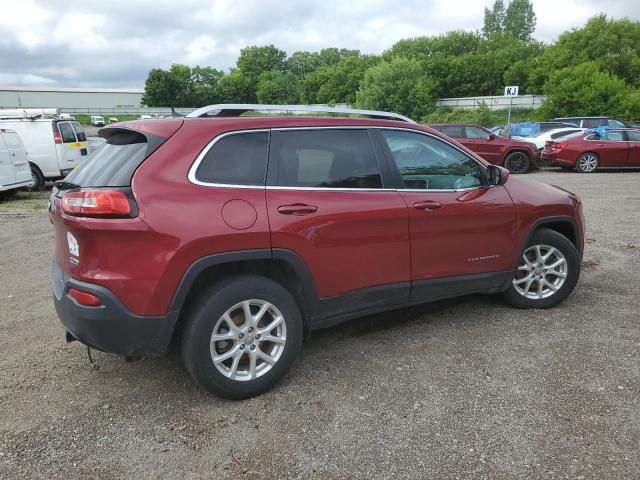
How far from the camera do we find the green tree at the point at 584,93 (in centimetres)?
3441

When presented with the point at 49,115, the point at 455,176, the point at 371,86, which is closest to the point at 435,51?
the point at 371,86

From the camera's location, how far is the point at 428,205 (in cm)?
370

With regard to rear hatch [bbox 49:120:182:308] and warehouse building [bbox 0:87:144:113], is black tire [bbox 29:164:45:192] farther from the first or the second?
warehouse building [bbox 0:87:144:113]

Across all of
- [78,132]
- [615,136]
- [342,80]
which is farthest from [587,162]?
[342,80]

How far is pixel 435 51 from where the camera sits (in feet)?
257

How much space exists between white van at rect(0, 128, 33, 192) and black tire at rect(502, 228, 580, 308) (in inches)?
440

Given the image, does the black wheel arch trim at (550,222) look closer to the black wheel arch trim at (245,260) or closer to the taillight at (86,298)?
the black wheel arch trim at (245,260)

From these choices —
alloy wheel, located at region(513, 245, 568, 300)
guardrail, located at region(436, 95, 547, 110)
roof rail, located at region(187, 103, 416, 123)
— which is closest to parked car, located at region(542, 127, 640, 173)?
alloy wheel, located at region(513, 245, 568, 300)

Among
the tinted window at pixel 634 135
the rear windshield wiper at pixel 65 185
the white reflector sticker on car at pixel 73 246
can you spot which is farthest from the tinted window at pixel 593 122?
the white reflector sticker on car at pixel 73 246

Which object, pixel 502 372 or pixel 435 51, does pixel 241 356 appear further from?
pixel 435 51

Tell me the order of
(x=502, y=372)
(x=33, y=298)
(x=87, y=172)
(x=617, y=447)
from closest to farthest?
1. (x=617, y=447)
2. (x=87, y=172)
3. (x=502, y=372)
4. (x=33, y=298)

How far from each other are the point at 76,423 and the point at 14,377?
0.85 m

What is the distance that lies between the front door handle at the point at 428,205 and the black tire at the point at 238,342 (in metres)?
1.13

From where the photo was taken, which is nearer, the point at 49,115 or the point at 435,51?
the point at 49,115
